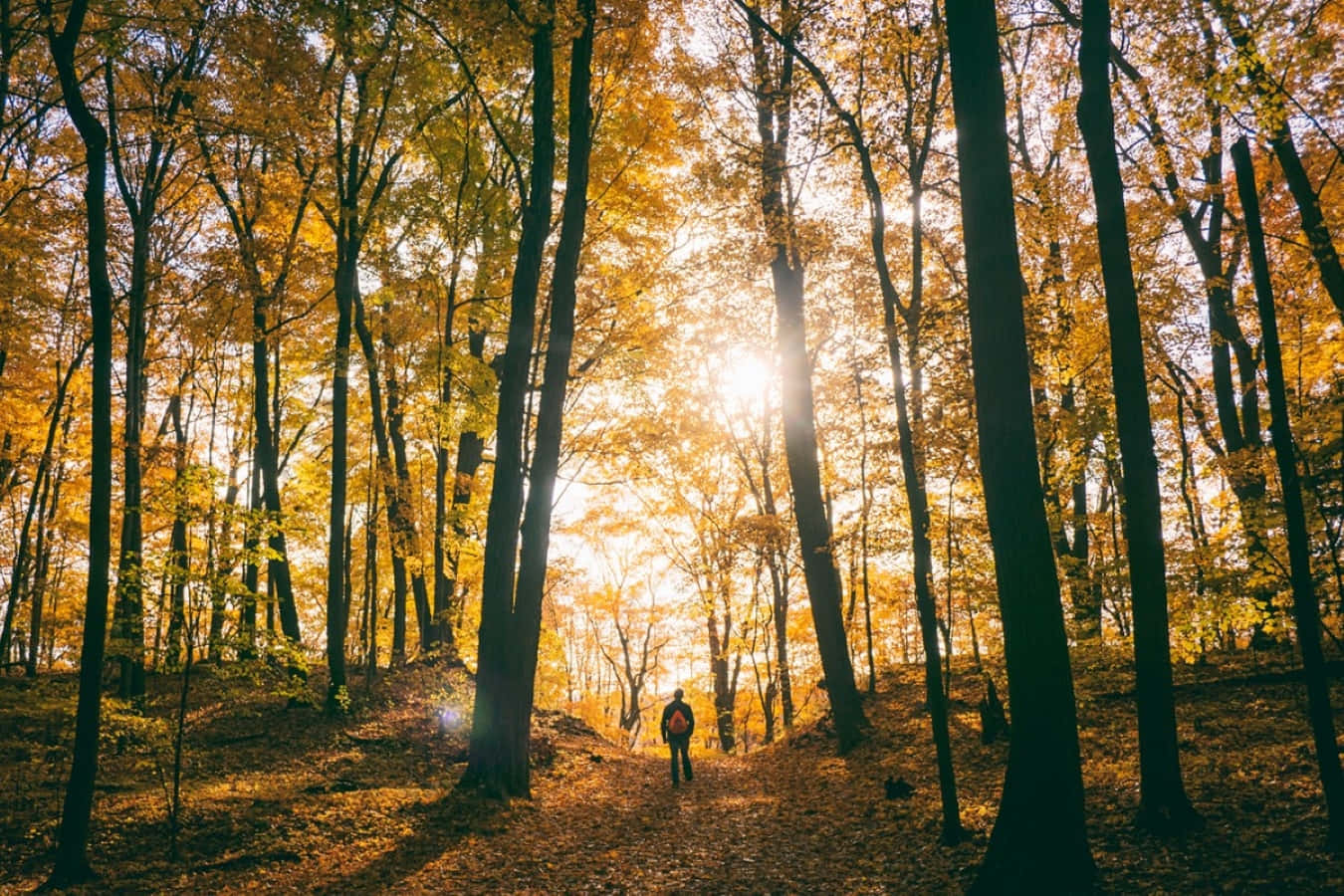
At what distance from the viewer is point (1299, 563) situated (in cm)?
540

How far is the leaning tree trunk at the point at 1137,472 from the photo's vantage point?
20.5 feet

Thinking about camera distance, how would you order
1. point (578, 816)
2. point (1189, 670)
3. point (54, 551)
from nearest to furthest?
point (578, 816)
point (1189, 670)
point (54, 551)

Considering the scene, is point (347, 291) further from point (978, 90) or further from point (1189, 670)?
point (1189, 670)

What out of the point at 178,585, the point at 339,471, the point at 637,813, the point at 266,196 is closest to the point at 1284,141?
the point at 637,813

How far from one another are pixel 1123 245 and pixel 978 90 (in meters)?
2.29

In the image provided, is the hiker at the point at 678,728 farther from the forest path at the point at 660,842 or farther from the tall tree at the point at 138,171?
the tall tree at the point at 138,171

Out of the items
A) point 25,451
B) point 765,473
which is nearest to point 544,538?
point 765,473

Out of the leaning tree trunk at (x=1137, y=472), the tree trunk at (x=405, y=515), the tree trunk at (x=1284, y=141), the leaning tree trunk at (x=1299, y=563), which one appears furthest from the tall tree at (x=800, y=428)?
the tree trunk at (x=405, y=515)

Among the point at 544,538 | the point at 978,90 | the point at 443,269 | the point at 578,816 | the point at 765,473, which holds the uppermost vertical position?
the point at 443,269

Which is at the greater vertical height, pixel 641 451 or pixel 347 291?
pixel 347 291

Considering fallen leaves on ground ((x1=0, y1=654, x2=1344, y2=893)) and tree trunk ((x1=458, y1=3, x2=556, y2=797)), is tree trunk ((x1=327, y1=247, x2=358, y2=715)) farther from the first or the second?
tree trunk ((x1=458, y1=3, x2=556, y2=797))

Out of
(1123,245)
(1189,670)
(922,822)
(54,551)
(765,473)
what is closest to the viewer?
(1123,245)

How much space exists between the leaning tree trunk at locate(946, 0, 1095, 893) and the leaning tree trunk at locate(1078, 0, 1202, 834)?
5.17ft

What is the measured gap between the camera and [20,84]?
39.4 feet
